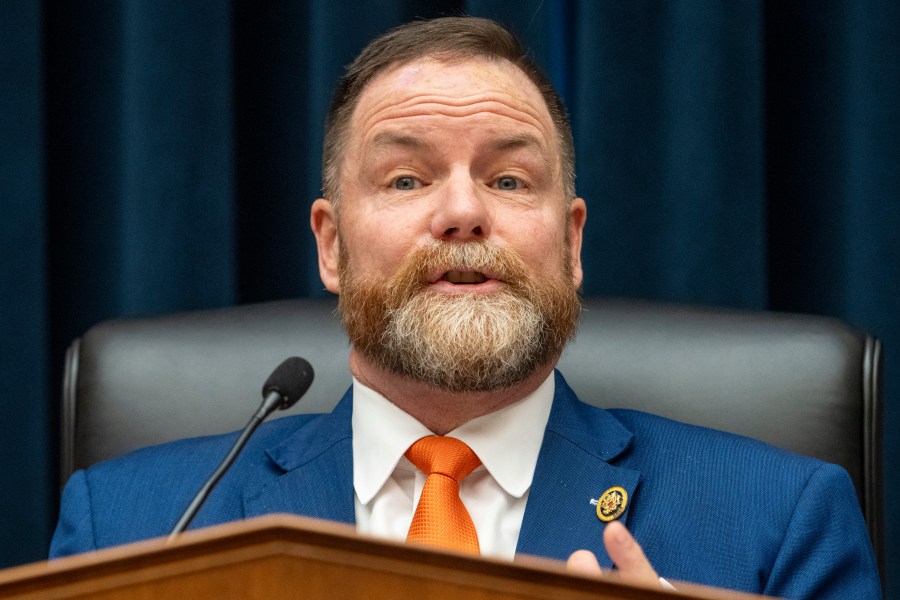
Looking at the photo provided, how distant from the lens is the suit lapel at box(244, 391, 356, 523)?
1.29 metres

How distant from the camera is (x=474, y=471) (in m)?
1.30

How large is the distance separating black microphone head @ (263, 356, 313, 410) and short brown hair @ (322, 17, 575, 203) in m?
0.36

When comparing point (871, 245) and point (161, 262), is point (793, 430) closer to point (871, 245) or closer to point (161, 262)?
point (871, 245)

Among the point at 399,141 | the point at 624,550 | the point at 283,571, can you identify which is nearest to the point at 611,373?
the point at 399,141

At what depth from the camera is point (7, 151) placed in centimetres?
178

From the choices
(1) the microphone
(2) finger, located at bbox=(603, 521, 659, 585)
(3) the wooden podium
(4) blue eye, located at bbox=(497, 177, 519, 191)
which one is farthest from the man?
(3) the wooden podium

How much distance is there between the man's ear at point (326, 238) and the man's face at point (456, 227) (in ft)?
0.22

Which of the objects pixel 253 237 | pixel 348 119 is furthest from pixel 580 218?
pixel 253 237

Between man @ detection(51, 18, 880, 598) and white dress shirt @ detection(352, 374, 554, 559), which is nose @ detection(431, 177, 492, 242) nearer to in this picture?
man @ detection(51, 18, 880, 598)

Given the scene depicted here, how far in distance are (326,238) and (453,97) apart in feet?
1.00

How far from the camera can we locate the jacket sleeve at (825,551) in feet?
3.81

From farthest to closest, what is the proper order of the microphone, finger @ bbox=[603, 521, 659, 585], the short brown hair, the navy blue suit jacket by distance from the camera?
the short brown hair → the navy blue suit jacket → the microphone → finger @ bbox=[603, 521, 659, 585]

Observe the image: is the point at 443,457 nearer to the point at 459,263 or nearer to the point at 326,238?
the point at 459,263

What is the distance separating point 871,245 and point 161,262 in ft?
3.90
